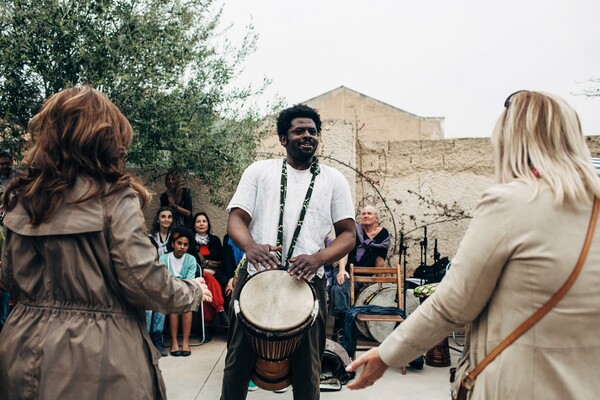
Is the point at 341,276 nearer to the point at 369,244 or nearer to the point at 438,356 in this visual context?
the point at 369,244

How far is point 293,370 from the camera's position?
3342 millimetres

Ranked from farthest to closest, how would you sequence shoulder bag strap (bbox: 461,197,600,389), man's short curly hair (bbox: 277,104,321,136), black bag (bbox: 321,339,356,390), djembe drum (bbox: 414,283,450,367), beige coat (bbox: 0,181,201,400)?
djembe drum (bbox: 414,283,450,367) → black bag (bbox: 321,339,356,390) → man's short curly hair (bbox: 277,104,321,136) → beige coat (bbox: 0,181,201,400) → shoulder bag strap (bbox: 461,197,600,389)

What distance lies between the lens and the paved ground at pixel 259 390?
486cm

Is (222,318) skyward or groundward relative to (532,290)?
groundward

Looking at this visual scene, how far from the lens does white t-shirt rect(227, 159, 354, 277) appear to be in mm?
3416

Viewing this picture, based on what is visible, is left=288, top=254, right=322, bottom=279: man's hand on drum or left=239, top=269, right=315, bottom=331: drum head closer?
left=239, top=269, right=315, bottom=331: drum head

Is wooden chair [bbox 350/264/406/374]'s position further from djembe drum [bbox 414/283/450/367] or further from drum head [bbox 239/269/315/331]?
drum head [bbox 239/269/315/331]

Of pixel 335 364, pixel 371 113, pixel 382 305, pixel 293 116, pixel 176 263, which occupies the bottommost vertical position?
pixel 335 364

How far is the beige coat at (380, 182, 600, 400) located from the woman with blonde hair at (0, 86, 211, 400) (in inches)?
45.8

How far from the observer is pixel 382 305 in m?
6.50

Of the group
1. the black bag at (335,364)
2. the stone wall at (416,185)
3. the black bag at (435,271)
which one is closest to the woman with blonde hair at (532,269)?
the black bag at (335,364)

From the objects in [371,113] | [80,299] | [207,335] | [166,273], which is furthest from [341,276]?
[371,113]

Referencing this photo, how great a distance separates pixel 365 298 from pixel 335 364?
1393 mm

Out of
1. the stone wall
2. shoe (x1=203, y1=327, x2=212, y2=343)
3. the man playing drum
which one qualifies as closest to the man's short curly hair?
the man playing drum
